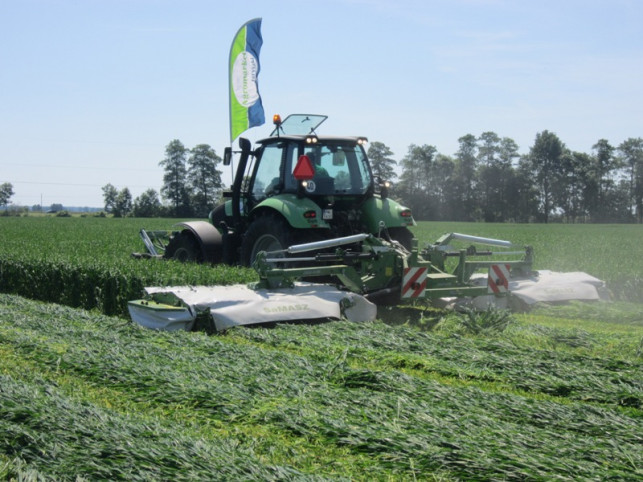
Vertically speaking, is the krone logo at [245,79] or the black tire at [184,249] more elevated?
the krone logo at [245,79]

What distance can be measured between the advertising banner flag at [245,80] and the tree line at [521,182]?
1751 inches

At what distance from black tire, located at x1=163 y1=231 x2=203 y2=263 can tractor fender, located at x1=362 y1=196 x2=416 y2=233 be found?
2.76 meters

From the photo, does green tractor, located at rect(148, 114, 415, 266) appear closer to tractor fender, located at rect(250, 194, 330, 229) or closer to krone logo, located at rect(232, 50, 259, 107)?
tractor fender, located at rect(250, 194, 330, 229)

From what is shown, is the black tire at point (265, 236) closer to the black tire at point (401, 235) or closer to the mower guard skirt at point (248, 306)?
the mower guard skirt at point (248, 306)

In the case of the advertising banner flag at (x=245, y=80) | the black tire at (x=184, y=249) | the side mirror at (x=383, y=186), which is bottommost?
the black tire at (x=184, y=249)

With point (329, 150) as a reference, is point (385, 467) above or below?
below

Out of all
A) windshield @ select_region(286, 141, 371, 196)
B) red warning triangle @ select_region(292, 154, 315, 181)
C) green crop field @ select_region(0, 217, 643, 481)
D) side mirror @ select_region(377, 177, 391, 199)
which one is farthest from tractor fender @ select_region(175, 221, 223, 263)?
green crop field @ select_region(0, 217, 643, 481)

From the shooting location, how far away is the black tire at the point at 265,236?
8.39 metres

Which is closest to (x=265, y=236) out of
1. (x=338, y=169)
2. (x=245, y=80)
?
(x=338, y=169)

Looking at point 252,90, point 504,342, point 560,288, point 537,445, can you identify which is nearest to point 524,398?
point 537,445

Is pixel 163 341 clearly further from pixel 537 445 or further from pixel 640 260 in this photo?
pixel 640 260

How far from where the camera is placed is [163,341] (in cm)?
620

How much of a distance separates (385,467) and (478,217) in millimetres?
59194

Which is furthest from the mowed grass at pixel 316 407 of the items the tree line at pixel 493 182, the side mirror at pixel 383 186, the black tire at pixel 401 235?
the tree line at pixel 493 182
